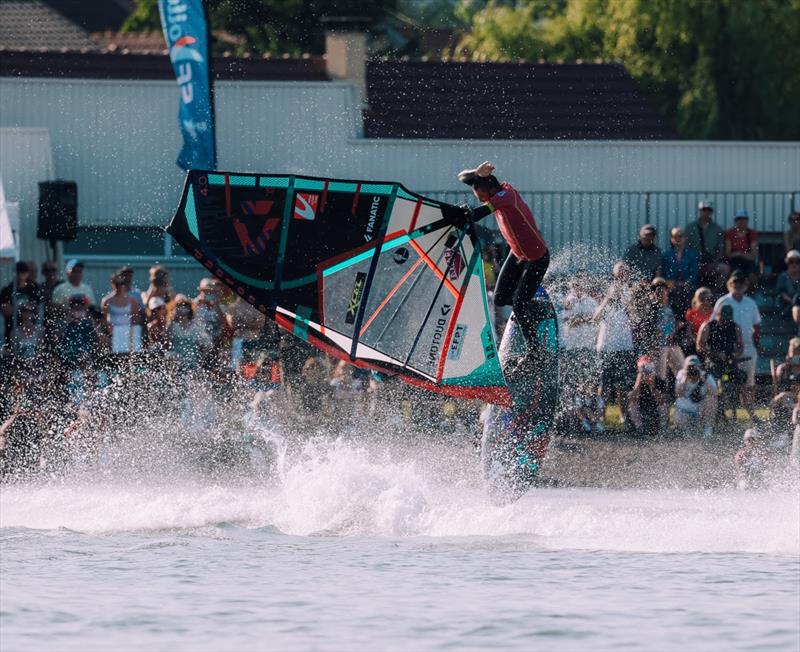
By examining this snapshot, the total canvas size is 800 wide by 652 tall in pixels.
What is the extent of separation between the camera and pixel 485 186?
1072 centimetres

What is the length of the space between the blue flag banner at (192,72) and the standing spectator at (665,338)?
5.91 metres

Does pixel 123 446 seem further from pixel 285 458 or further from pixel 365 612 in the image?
pixel 365 612

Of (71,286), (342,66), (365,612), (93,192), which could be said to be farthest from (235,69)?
(365,612)

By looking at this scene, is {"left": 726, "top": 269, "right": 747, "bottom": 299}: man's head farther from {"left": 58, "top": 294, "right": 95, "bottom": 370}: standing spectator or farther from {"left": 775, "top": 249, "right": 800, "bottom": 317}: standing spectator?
{"left": 58, "top": 294, "right": 95, "bottom": 370}: standing spectator

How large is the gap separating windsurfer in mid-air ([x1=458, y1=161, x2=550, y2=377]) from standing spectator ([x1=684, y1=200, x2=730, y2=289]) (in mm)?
6838

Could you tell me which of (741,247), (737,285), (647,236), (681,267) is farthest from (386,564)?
(741,247)

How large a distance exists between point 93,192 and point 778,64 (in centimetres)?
1913

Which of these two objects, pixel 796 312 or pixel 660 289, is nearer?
pixel 660 289

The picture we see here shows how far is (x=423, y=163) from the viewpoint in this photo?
22.1m

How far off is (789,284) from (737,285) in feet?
5.34

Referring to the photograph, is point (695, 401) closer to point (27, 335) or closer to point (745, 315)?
point (745, 315)

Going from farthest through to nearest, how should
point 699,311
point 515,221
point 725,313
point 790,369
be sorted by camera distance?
point 699,311
point 725,313
point 790,369
point 515,221

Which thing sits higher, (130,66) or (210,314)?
(130,66)

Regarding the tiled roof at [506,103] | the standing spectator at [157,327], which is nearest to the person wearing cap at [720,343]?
the standing spectator at [157,327]
